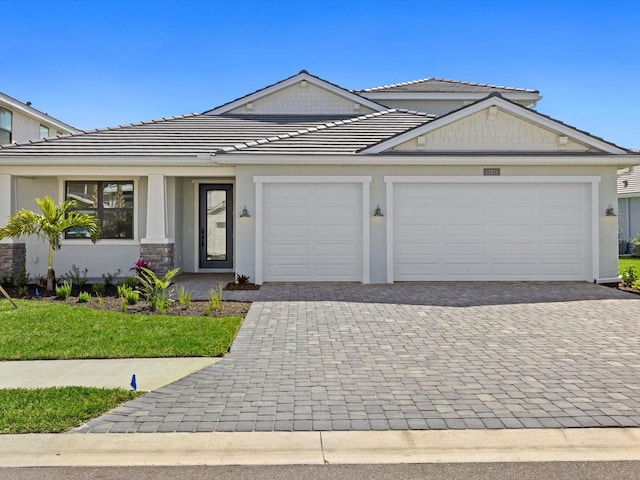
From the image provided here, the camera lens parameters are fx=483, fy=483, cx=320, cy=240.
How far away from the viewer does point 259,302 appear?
386 inches

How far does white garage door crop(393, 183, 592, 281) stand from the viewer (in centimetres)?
1237

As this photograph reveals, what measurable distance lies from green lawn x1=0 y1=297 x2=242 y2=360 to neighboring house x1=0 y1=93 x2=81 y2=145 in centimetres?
1628

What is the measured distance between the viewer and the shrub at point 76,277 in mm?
11422

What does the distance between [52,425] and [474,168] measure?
10.9 meters

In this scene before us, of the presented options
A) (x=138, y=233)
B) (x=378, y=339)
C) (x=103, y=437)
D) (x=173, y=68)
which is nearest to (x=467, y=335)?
(x=378, y=339)

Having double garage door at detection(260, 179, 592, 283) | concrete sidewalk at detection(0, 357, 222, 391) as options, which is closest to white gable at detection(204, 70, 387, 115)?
double garage door at detection(260, 179, 592, 283)

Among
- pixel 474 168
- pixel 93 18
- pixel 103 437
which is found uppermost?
pixel 93 18

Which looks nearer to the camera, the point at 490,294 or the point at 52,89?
the point at 490,294

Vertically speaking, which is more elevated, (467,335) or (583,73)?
(583,73)

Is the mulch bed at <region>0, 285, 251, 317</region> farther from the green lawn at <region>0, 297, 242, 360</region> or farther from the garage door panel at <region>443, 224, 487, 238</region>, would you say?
the garage door panel at <region>443, 224, 487, 238</region>

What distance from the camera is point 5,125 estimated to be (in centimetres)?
2169

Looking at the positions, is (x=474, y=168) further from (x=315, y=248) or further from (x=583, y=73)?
(x=583, y=73)

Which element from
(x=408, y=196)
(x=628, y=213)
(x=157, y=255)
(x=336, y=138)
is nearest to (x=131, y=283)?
(x=157, y=255)

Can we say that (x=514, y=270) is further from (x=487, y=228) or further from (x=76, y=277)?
(x=76, y=277)
